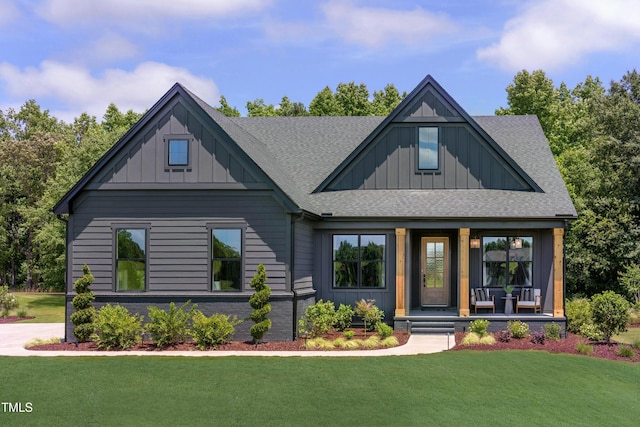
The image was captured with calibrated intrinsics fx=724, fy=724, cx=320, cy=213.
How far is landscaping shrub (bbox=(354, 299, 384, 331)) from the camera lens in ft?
72.0

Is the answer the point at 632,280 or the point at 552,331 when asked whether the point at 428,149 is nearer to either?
the point at 552,331

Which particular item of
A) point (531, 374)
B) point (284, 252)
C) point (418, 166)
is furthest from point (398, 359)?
point (418, 166)

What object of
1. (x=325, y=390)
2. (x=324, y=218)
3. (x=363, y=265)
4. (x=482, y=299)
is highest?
(x=324, y=218)

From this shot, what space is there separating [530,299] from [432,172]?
5173 mm

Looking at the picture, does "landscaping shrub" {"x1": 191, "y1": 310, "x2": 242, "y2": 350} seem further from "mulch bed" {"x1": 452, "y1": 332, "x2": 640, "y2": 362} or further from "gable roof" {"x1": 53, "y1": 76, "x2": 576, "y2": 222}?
"mulch bed" {"x1": 452, "y1": 332, "x2": 640, "y2": 362}

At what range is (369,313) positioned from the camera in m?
22.0

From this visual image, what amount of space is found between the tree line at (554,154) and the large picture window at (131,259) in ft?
58.8

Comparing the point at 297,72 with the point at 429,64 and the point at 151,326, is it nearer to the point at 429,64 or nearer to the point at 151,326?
the point at 429,64

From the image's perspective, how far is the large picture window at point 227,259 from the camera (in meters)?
20.4

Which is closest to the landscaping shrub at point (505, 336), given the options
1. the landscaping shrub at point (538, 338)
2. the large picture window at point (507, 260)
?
the landscaping shrub at point (538, 338)

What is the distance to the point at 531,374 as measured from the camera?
1567 cm

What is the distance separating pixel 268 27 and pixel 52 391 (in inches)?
446

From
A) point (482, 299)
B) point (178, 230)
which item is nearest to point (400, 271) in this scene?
point (482, 299)

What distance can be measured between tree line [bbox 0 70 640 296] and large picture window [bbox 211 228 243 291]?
697 inches
